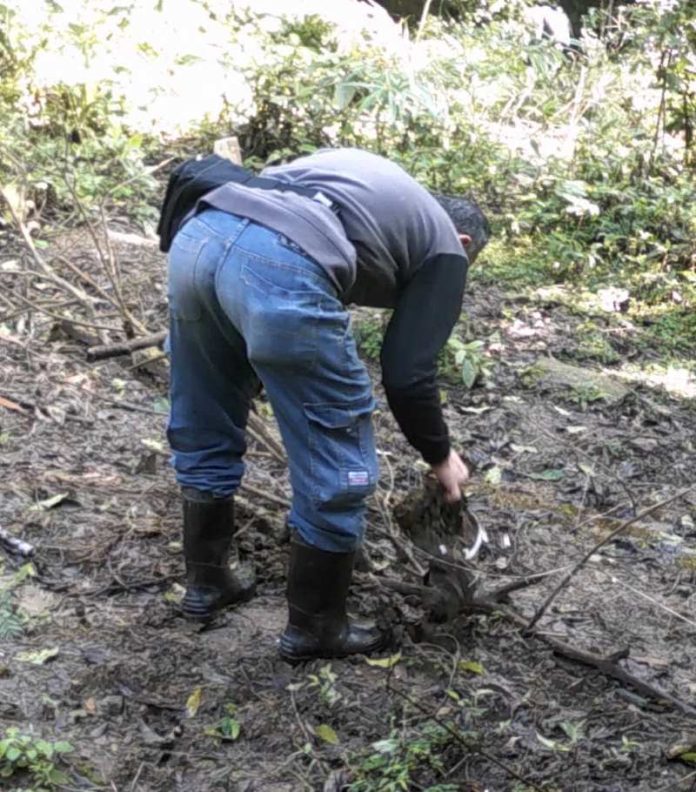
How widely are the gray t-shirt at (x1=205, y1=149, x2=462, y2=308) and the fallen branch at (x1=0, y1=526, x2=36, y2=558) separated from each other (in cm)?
147

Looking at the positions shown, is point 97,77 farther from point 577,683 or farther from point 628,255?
point 577,683

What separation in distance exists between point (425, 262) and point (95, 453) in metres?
2.13

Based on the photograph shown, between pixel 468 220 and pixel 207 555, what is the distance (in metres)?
1.31

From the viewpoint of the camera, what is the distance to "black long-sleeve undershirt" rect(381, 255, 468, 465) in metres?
3.06

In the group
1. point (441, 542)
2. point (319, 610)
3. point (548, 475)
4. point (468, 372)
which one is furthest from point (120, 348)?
point (468, 372)

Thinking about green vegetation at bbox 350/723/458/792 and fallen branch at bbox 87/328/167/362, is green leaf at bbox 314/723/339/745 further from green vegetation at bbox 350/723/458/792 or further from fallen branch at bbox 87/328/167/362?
fallen branch at bbox 87/328/167/362

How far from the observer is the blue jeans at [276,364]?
9.52 ft

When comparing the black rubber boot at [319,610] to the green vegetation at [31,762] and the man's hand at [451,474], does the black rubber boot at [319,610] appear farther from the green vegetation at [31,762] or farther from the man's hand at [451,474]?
the green vegetation at [31,762]

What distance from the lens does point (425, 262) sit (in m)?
3.06

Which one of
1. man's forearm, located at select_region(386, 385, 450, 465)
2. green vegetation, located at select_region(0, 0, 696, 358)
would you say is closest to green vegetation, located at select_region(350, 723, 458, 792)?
man's forearm, located at select_region(386, 385, 450, 465)

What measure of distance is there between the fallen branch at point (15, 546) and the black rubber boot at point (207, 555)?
589 millimetres

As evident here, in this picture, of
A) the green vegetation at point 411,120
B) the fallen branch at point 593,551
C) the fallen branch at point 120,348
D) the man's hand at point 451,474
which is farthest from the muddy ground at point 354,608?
the green vegetation at point 411,120

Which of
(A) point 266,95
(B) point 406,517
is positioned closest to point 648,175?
(A) point 266,95

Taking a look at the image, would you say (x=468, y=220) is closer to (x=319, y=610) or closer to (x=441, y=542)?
(x=441, y=542)
